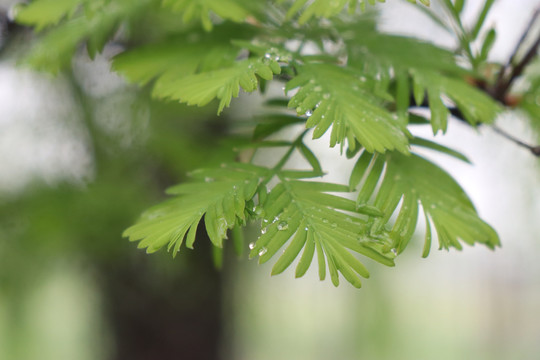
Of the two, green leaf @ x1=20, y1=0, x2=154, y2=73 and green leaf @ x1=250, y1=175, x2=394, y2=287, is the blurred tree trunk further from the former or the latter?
green leaf @ x1=250, y1=175, x2=394, y2=287

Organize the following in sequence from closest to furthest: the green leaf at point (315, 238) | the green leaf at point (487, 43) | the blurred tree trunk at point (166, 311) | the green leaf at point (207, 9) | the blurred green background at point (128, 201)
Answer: the green leaf at point (315, 238)
the green leaf at point (207, 9)
the green leaf at point (487, 43)
the blurred green background at point (128, 201)
the blurred tree trunk at point (166, 311)

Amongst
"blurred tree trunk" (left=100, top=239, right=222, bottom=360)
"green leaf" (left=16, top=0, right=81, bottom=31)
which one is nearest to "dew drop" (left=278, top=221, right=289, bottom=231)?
"green leaf" (left=16, top=0, right=81, bottom=31)

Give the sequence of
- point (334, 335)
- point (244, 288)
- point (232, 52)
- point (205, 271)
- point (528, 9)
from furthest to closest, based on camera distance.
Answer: point (334, 335)
point (244, 288)
point (205, 271)
point (528, 9)
point (232, 52)

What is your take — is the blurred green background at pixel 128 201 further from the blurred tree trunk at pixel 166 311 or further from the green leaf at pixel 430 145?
the green leaf at pixel 430 145

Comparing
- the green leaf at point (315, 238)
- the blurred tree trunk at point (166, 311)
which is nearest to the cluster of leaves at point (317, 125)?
the green leaf at point (315, 238)

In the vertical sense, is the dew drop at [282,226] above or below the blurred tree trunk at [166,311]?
above

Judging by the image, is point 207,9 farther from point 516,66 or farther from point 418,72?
point 516,66

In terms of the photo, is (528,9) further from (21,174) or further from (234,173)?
(21,174)

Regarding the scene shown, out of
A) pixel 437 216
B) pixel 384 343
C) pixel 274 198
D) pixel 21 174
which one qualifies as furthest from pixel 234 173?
pixel 384 343
